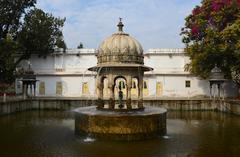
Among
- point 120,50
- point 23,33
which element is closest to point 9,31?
point 23,33

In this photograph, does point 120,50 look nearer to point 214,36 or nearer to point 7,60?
point 214,36

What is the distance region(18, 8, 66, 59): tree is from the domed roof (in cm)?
2133

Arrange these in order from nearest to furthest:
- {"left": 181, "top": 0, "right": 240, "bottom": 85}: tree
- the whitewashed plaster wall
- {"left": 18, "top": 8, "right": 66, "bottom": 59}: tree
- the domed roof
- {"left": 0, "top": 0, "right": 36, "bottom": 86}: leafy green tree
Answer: the domed roof, {"left": 181, "top": 0, "right": 240, "bottom": 85}: tree, {"left": 0, "top": 0, "right": 36, "bottom": 86}: leafy green tree, {"left": 18, "top": 8, "right": 66, "bottom": 59}: tree, the whitewashed plaster wall

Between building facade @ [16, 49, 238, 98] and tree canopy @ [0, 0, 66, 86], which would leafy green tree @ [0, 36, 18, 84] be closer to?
tree canopy @ [0, 0, 66, 86]

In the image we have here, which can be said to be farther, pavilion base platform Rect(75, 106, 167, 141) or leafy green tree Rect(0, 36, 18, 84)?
leafy green tree Rect(0, 36, 18, 84)

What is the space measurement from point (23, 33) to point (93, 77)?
10039mm

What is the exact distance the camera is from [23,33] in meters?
37.1

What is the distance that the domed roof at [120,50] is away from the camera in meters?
17.5

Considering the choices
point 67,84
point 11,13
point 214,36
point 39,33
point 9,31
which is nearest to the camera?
point 214,36

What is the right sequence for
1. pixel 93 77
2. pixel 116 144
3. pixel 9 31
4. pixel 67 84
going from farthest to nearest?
pixel 67 84 < pixel 93 77 < pixel 9 31 < pixel 116 144

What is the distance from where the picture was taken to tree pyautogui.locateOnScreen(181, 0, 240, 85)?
29.6 m

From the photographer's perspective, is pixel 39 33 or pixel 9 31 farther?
pixel 39 33

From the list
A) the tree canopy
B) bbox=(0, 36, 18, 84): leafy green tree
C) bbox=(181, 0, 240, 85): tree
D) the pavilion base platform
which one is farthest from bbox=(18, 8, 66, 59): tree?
the pavilion base platform

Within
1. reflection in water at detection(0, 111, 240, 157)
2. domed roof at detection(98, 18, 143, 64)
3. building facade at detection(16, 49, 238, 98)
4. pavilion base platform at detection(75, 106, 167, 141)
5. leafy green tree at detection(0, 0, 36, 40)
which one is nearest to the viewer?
reflection in water at detection(0, 111, 240, 157)
